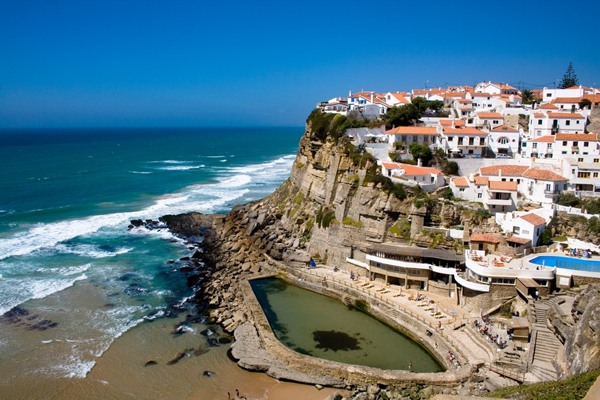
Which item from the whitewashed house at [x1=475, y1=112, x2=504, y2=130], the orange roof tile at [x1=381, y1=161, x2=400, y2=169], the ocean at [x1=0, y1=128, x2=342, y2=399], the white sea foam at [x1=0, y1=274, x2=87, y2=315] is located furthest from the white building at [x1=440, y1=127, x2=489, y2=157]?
the white sea foam at [x1=0, y1=274, x2=87, y2=315]

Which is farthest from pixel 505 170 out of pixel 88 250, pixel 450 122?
pixel 88 250

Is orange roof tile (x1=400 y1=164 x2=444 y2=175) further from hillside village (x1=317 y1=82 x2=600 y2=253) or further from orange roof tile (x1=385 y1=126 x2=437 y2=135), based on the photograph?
orange roof tile (x1=385 y1=126 x2=437 y2=135)

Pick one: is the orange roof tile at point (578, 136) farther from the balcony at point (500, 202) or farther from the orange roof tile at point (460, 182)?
the orange roof tile at point (460, 182)

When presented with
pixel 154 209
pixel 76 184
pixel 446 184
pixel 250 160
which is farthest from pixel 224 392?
pixel 250 160

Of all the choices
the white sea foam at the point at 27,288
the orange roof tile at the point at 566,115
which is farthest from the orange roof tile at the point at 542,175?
the white sea foam at the point at 27,288

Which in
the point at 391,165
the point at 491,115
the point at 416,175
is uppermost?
the point at 491,115

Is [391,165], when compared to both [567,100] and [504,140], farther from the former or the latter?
[567,100]
